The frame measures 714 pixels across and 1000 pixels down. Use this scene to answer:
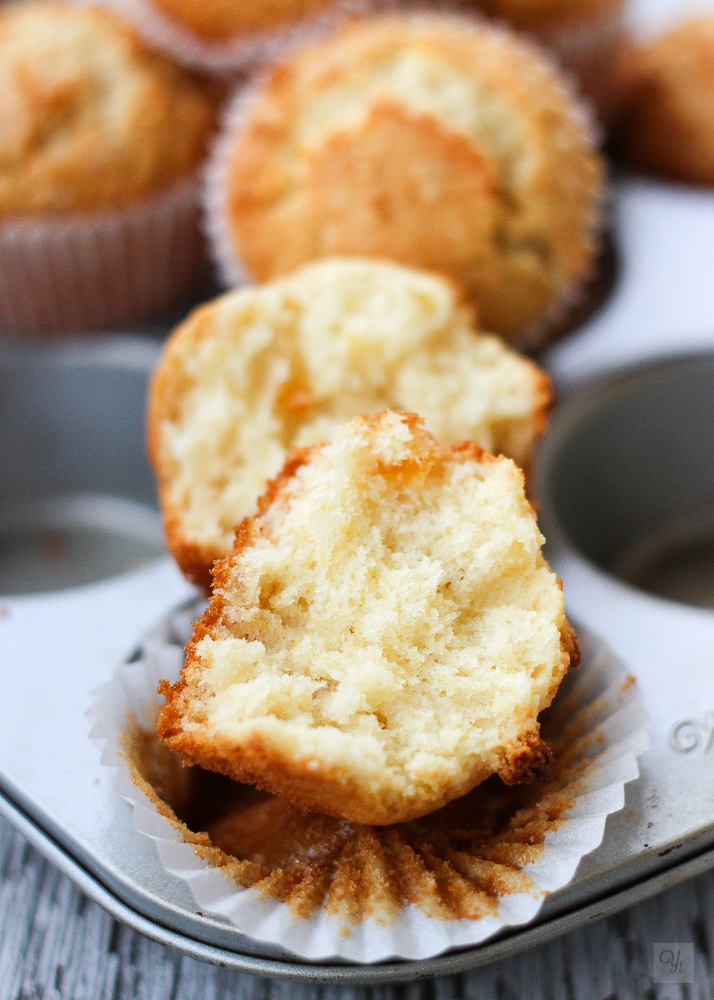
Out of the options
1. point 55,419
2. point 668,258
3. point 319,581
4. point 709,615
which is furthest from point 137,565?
point 668,258

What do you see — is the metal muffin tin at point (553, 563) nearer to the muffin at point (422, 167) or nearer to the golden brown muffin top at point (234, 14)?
the muffin at point (422, 167)

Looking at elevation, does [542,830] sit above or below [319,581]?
below

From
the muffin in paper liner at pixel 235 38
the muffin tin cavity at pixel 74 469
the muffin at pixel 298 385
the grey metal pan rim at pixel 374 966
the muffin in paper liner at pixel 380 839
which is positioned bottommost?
the muffin tin cavity at pixel 74 469

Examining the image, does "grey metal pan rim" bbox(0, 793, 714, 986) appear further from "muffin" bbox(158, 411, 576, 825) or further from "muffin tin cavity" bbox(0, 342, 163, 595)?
"muffin tin cavity" bbox(0, 342, 163, 595)

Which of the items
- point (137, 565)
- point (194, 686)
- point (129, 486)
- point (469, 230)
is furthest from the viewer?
point (129, 486)

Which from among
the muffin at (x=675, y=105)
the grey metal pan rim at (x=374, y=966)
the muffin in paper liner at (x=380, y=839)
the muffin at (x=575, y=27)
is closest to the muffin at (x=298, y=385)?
the muffin in paper liner at (x=380, y=839)

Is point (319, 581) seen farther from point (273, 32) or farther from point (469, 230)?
point (273, 32)
